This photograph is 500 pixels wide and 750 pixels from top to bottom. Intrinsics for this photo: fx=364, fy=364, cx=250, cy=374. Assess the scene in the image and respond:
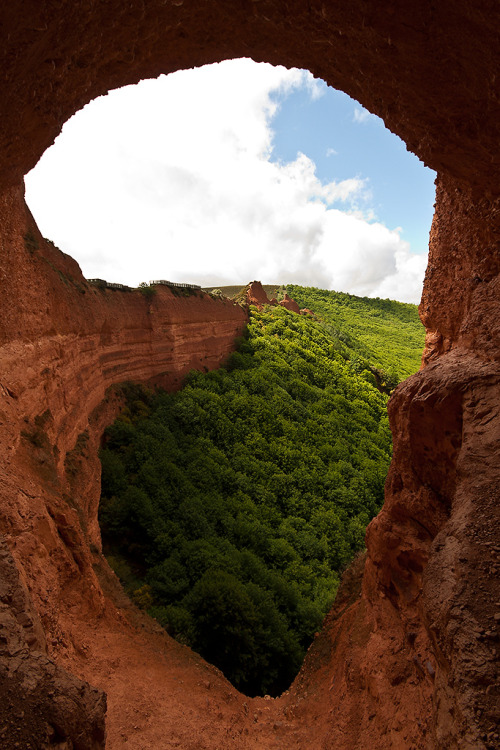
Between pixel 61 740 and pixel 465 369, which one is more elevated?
pixel 465 369

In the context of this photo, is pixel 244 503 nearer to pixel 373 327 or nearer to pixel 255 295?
pixel 255 295

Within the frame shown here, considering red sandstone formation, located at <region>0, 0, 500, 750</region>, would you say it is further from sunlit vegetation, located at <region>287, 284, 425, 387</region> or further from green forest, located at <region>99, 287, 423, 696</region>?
sunlit vegetation, located at <region>287, 284, 425, 387</region>

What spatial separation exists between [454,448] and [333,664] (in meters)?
5.41

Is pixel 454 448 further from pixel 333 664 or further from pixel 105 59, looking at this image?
pixel 105 59

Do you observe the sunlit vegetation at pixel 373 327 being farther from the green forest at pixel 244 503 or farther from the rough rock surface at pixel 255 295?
the green forest at pixel 244 503

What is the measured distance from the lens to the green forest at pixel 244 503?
28.1ft

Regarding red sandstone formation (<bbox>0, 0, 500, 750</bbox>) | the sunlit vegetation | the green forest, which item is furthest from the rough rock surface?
red sandstone formation (<bbox>0, 0, 500, 750</bbox>)

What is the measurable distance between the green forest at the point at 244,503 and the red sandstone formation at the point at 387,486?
1292mm

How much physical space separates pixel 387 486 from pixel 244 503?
298 inches

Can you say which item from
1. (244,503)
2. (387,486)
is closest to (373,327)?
(244,503)

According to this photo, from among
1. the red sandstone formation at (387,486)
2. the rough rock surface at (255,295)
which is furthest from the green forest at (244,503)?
the rough rock surface at (255,295)

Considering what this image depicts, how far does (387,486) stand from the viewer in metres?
6.32

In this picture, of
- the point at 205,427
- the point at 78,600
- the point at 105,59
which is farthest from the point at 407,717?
the point at 205,427

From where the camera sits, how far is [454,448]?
4539 millimetres
